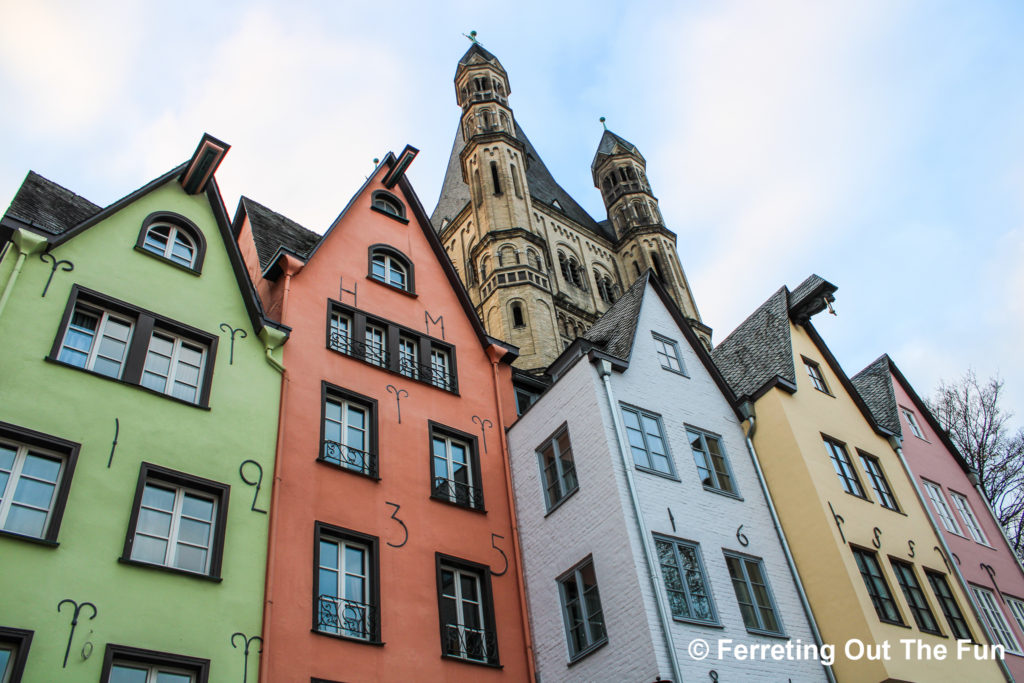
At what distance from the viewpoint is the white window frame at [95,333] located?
41.3 ft

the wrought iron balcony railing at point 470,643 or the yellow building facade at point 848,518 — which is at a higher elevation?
the yellow building facade at point 848,518

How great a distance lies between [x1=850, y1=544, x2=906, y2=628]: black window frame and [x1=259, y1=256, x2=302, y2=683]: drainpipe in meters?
10.9

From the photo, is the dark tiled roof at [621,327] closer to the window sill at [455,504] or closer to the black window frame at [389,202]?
the window sill at [455,504]

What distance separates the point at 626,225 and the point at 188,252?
194 feet

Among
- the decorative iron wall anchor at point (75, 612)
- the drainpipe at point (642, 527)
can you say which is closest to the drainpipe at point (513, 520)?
the drainpipe at point (642, 527)

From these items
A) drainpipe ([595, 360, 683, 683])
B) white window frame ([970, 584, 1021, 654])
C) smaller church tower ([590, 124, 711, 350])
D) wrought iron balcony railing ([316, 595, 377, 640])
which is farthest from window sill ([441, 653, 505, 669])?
smaller church tower ([590, 124, 711, 350])

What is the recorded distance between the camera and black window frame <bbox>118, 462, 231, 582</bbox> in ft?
36.4

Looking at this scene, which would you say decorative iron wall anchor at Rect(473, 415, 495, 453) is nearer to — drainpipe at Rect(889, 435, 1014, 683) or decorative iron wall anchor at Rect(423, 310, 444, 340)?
decorative iron wall anchor at Rect(423, 310, 444, 340)

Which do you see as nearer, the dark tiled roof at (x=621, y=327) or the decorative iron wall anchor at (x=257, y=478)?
the decorative iron wall anchor at (x=257, y=478)

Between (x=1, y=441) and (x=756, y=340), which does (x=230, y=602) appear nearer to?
(x=1, y=441)

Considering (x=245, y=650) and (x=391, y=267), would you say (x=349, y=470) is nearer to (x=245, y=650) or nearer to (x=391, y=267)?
(x=245, y=650)

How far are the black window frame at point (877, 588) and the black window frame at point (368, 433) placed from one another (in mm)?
9564

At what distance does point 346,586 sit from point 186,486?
291 centimetres

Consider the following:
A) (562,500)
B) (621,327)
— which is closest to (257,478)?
(562,500)
